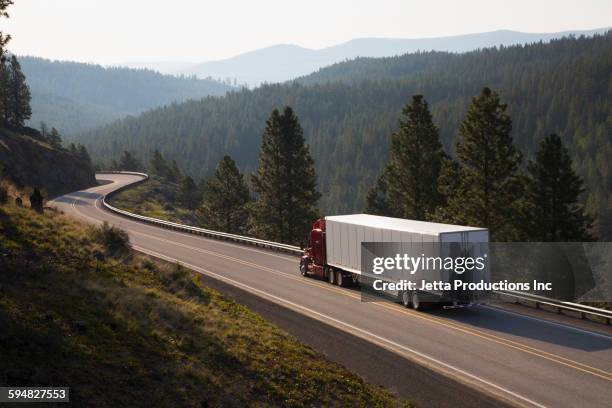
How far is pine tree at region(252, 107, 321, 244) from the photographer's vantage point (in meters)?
62.6

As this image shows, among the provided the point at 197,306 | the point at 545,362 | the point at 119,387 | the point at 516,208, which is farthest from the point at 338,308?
the point at 516,208

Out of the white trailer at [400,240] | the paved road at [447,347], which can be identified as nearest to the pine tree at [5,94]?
the paved road at [447,347]

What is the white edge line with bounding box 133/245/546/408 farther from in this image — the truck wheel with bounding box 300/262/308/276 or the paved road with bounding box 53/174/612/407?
the truck wheel with bounding box 300/262/308/276

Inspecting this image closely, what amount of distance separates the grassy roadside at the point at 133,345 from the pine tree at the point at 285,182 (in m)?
39.2

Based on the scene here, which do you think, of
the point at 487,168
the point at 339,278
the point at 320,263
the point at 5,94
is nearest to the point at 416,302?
the point at 339,278

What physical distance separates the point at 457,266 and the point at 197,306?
1052 cm

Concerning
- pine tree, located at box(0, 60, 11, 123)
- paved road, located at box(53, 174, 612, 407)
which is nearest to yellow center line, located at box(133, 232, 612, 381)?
paved road, located at box(53, 174, 612, 407)

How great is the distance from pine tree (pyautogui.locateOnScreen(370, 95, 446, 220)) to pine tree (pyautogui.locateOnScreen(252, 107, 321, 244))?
9741mm

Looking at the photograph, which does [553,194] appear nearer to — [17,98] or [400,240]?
[400,240]

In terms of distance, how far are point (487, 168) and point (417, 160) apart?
31.8 ft

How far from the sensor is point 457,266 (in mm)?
25375

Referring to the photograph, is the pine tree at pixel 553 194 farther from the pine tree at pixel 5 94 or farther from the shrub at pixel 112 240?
the pine tree at pixel 5 94

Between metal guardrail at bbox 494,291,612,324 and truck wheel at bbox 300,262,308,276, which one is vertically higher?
metal guardrail at bbox 494,291,612,324

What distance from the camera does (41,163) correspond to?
297ft
